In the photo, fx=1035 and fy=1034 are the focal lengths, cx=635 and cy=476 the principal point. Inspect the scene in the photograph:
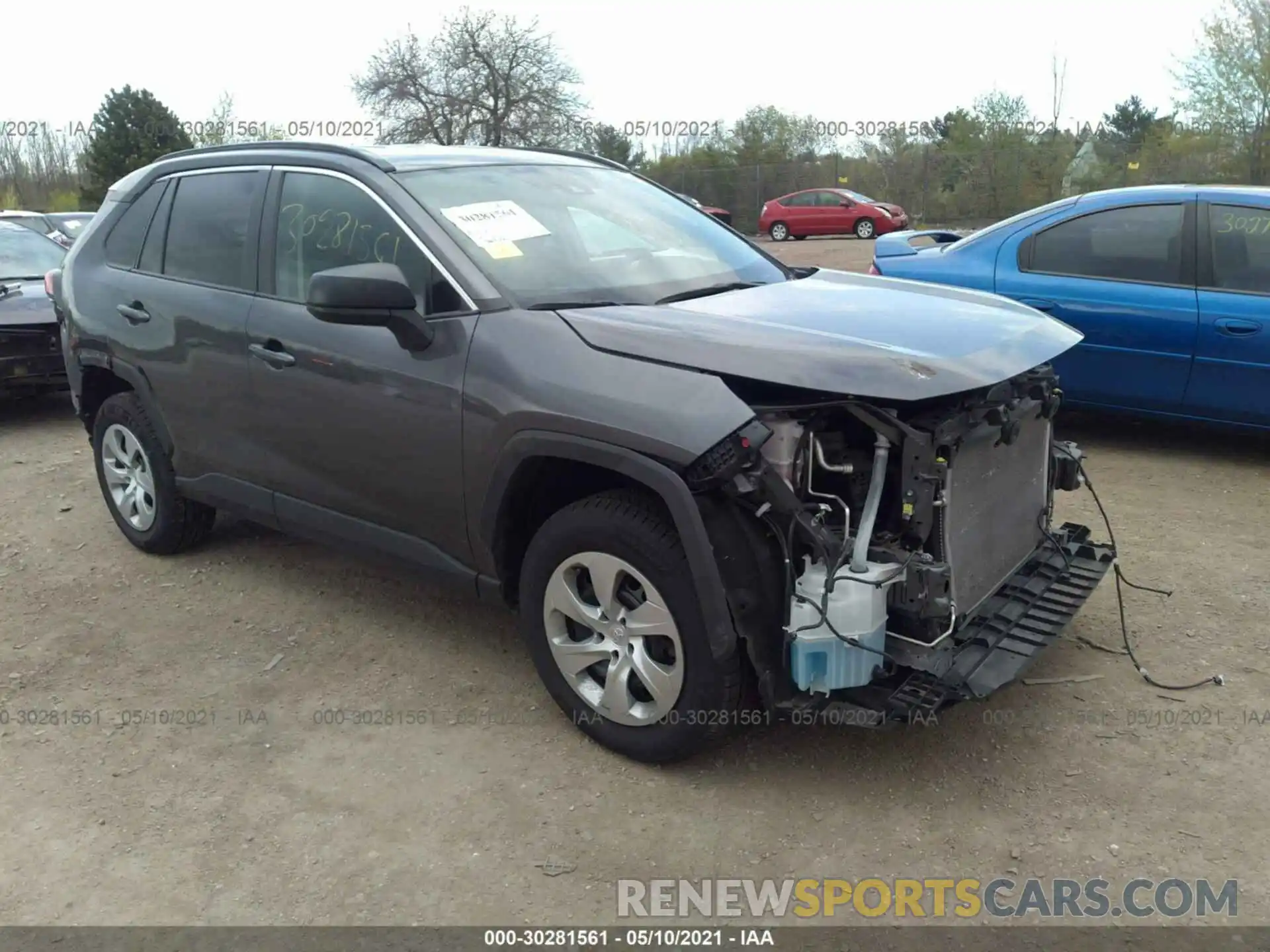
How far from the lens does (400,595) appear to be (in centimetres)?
461

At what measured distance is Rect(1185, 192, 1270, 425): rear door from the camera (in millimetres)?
5559

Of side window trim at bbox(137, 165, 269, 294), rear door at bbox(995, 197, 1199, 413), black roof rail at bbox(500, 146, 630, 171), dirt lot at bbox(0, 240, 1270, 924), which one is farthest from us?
rear door at bbox(995, 197, 1199, 413)

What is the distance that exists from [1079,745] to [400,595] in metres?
2.81

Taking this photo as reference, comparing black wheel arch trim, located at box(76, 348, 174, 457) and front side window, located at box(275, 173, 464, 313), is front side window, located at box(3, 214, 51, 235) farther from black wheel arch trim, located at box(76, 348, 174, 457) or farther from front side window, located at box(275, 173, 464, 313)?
front side window, located at box(275, 173, 464, 313)

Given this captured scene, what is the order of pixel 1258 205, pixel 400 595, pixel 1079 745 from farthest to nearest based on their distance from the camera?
pixel 1258 205 → pixel 400 595 → pixel 1079 745

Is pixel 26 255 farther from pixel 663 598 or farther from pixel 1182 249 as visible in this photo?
pixel 1182 249

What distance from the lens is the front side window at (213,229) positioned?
13.8 ft

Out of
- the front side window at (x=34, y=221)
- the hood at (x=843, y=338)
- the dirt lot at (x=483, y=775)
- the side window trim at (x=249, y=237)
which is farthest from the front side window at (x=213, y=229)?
the front side window at (x=34, y=221)

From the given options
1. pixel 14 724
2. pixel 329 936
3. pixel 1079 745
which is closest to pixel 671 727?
pixel 329 936

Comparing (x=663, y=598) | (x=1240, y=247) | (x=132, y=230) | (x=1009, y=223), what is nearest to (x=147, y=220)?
(x=132, y=230)

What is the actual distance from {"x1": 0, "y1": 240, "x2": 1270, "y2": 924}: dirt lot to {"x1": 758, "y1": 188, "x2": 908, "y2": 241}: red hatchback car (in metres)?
24.3

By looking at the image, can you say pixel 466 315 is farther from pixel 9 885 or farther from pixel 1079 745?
pixel 1079 745

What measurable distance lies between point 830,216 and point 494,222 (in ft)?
85.4

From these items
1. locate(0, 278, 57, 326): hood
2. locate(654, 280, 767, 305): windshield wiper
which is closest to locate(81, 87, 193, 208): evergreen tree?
locate(0, 278, 57, 326): hood
